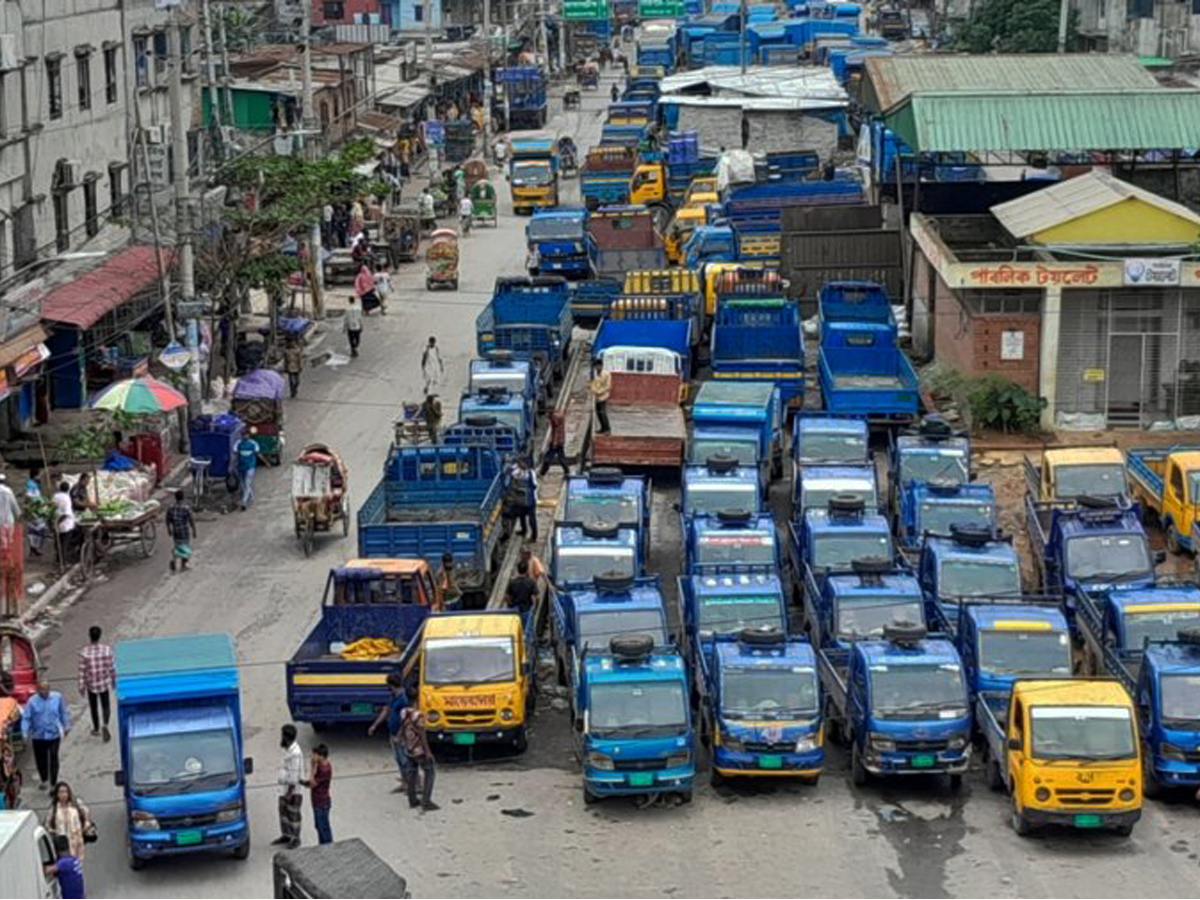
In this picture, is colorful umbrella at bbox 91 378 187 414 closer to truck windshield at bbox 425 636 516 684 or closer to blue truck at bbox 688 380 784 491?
blue truck at bbox 688 380 784 491

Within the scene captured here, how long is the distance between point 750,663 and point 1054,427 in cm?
1927

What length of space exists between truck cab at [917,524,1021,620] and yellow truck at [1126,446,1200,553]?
4.80 metres

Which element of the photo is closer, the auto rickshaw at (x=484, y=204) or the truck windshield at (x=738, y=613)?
the truck windshield at (x=738, y=613)

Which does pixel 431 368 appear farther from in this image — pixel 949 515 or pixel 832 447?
pixel 949 515

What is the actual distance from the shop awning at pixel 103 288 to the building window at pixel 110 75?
176 inches

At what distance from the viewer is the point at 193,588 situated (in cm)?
3881

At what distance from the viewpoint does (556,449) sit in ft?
149

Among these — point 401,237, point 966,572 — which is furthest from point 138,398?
point 401,237

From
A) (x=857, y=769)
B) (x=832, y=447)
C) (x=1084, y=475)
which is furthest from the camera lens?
(x=832, y=447)

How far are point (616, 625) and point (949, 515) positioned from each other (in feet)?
24.4

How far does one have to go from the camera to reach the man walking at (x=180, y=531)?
3919cm

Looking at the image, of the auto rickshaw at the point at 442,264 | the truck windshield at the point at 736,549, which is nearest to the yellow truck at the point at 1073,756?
the truck windshield at the point at 736,549

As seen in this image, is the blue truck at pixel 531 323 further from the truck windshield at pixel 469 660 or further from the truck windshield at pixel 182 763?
the truck windshield at pixel 182 763

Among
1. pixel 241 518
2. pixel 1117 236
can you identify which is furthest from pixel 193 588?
pixel 1117 236
